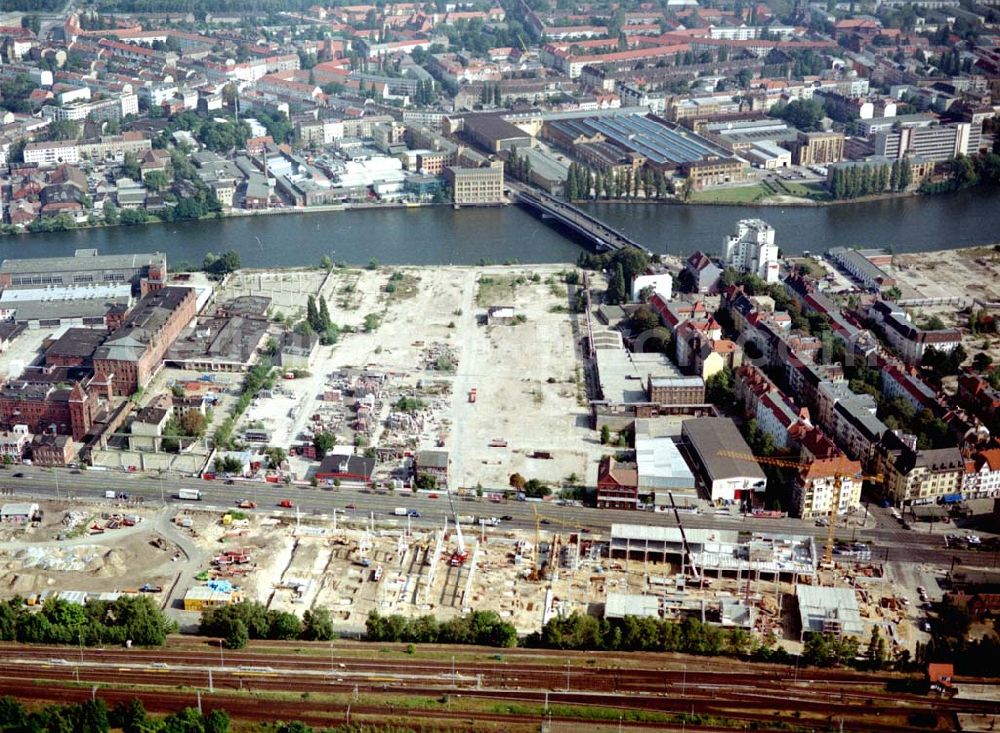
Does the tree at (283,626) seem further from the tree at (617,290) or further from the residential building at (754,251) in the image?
the residential building at (754,251)

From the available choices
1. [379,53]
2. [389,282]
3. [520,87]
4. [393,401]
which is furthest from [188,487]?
[379,53]

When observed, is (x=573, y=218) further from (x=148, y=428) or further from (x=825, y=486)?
(x=825, y=486)

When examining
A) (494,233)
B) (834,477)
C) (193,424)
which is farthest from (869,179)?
(193,424)

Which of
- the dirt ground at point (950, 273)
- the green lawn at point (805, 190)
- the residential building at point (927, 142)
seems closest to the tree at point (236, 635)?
the dirt ground at point (950, 273)

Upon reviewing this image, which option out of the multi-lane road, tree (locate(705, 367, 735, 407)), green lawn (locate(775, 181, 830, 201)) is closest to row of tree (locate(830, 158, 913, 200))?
green lawn (locate(775, 181, 830, 201))

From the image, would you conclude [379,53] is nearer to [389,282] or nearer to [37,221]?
[37,221]

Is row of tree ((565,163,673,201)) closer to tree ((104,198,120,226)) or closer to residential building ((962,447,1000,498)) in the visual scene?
tree ((104,198,120,226))
